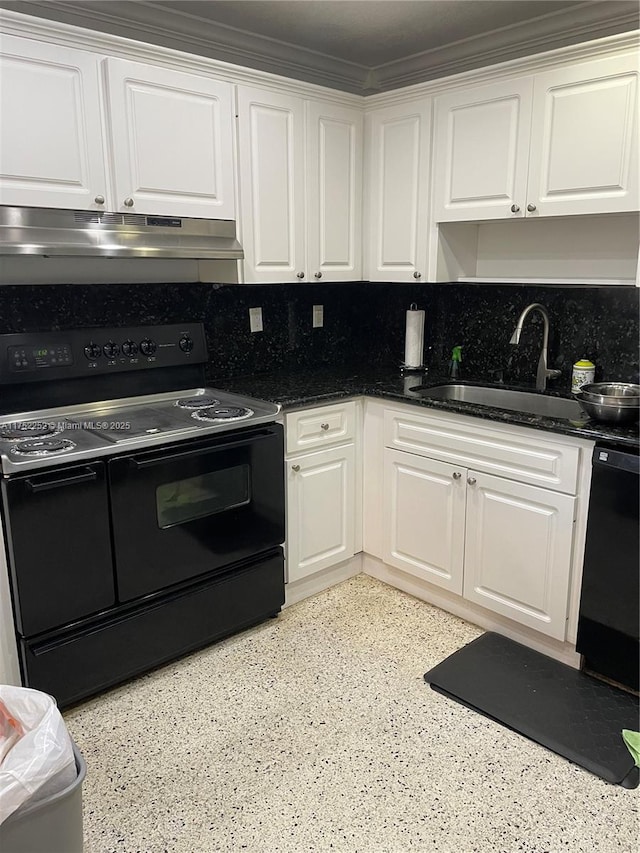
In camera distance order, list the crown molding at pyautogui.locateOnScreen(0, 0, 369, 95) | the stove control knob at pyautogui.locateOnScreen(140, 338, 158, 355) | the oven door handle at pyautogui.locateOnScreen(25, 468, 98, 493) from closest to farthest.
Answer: the oven door handle at pyautogui.locateOnScreen(25, 468, 98, 493)
the crown molding at pyautogui.locateOnScreen(0, 0, 369, 95)
the stove control knob at pyautogui.locateOnScreen(140, 338, 158, 355)

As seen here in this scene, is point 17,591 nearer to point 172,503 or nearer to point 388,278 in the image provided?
point 172,503

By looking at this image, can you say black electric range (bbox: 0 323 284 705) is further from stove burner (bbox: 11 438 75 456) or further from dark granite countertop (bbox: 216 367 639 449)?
dark granite countertop (bbox: 216 367 639 449)

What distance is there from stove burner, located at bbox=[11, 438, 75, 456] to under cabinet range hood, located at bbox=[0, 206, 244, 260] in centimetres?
61

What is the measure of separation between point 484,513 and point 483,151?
58.0 inches

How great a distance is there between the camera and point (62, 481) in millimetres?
2033

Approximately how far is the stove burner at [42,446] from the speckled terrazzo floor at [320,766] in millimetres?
911

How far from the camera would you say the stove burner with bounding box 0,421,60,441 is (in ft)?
7.23

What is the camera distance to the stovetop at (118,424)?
2.05 metres

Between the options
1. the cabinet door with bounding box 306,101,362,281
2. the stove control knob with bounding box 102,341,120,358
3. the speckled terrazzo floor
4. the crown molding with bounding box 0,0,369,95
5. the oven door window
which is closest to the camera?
the speckled terrazzo floor

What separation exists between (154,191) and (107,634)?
159 cm

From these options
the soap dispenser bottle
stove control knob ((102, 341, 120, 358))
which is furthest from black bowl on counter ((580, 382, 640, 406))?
stove control knob ((102, 341, 120, 358))

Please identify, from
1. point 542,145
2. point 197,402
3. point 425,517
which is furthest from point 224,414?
point 542,145

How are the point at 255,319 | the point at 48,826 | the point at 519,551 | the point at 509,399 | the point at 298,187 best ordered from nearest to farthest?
1. the point at 48,826
2. the point at 519,551
3. the point at 298,187
4. the point at 509,399
5. the point at 255,319

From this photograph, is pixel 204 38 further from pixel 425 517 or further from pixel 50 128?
pixel 425 517
